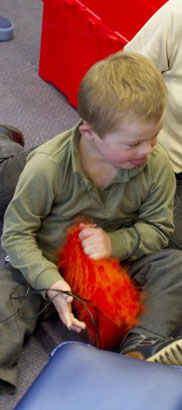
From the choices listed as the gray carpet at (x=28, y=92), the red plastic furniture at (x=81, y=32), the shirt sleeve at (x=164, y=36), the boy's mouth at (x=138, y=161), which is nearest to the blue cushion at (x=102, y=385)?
the boy's mouth at (x=138, y=161)

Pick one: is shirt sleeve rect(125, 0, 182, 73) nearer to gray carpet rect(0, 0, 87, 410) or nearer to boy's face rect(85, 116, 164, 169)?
boy's face rect(85, 116, 164, 169)

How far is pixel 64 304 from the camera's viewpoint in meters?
0.97

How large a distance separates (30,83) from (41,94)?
61 millimetres

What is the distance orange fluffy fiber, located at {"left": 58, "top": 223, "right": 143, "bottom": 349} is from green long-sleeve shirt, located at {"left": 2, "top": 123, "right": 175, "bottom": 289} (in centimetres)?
3

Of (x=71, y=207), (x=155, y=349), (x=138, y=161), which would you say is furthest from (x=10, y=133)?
(x=155, y=349)

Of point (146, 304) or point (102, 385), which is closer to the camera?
point (102, 385)

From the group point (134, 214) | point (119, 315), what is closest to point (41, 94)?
point (134, 214)

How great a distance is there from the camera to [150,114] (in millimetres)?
876

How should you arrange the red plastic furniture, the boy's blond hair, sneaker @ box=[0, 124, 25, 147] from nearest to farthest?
the boy's blond hair → sneaker @ box=[0, 124, 25, 147] → the red plastic furniture

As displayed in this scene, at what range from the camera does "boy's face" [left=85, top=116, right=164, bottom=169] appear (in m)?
0.89

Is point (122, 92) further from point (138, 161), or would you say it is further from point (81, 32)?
point (81, 32)

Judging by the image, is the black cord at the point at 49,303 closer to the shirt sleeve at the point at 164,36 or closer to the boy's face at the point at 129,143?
the boy's face at the point at 129,143

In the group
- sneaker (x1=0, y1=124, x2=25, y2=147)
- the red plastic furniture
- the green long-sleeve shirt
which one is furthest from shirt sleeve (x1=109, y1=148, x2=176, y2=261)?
the red plastic furniture

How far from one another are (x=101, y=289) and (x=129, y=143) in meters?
0.26
